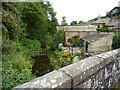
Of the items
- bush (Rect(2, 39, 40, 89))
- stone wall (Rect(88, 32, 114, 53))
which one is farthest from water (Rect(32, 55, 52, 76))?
stone wall (Rect(88, 32, 114, 53))

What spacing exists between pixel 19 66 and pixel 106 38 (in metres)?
10.9

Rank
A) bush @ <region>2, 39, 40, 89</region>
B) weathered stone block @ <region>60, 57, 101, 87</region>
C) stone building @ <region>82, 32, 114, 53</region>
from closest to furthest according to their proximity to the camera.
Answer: weathered stone block @ <region>60, 57, 101, 87</region>
bush @ <region>2, 39, 40, 89</region>
stone building @ <region>82, 32, 114, 53</region>

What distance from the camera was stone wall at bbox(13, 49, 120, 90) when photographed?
103cm

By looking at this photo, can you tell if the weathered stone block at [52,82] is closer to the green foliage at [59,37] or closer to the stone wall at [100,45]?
the stone wall at [100,45]

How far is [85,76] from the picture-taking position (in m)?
1.35

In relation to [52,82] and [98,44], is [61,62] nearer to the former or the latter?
[98,44]

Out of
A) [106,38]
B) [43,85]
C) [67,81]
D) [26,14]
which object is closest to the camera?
[43,85]

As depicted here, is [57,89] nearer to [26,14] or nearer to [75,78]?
[75,78]

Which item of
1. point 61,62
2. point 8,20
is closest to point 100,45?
point 61,62

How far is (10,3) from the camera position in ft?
19.6

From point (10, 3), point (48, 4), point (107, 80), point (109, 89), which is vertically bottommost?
point (109, 89)

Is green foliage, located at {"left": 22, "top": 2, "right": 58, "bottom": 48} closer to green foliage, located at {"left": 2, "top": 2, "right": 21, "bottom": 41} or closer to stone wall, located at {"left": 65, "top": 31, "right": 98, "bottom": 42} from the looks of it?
stone wall, located at {"left": 65, "top": 31, "right": 98, "bottom": 42}

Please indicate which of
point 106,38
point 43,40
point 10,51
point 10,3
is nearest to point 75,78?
point 10,51

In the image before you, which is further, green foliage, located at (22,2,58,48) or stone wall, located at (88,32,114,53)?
stone wall, located at (88,32,114,53)
